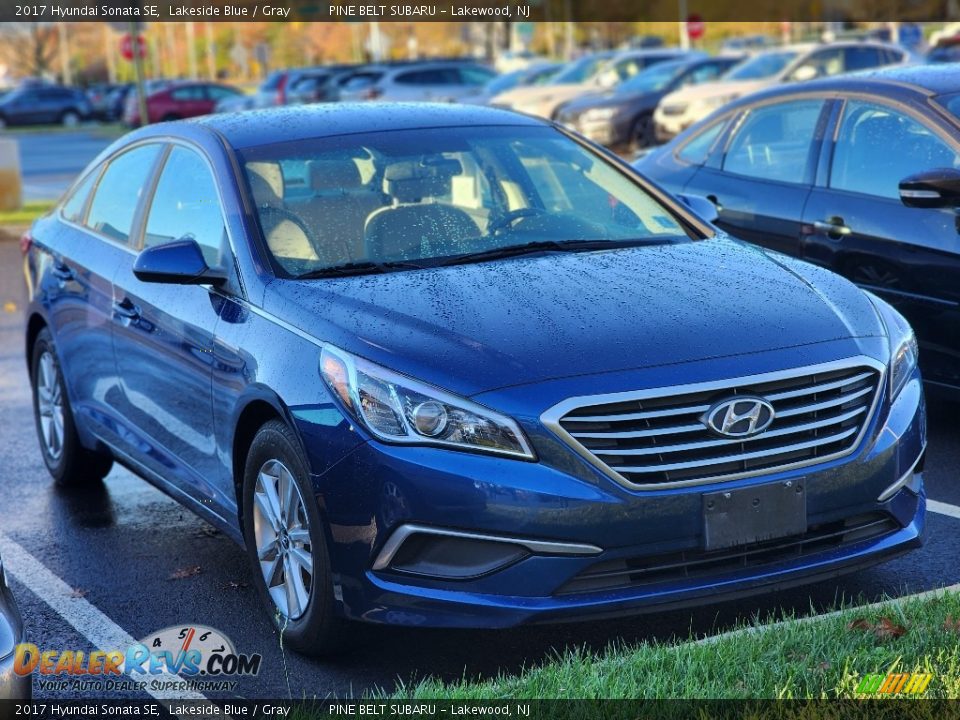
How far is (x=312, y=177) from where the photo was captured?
5.36 metres

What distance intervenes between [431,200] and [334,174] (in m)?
0.37

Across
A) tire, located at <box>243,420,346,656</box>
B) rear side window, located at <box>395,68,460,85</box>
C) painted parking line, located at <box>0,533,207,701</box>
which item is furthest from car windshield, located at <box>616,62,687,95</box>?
tire, located at <box>243,420,346,656</box>

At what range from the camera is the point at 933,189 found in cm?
621

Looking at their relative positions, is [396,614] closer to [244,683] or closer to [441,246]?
[244,683]

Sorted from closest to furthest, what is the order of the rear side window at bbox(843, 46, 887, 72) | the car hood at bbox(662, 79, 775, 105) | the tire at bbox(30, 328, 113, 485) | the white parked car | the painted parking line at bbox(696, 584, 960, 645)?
1. the painted parking line at bbox(696, 584, 960, 645)
2. the tire at bbox(30, 328, 113, 485)
3. the white parked car
4. the car hood at bbox(662, 79, 775, 105)
5. the rear side window at bbox(843, 46, 887, 72)

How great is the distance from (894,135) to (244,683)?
4.16m

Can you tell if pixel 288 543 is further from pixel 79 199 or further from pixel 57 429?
pixel 79 199

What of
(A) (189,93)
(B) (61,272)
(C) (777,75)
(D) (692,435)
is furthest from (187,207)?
(A) (189,93)

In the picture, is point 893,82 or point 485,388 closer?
→ point 485,388

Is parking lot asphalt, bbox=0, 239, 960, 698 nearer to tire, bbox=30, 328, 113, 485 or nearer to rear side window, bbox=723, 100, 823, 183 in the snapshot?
tire, bbox=30, 328, 113, 485

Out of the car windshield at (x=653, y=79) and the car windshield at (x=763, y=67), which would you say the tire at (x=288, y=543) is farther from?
the car windshield at (x=653, y=79)

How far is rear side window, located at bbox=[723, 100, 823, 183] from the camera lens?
24.0ft

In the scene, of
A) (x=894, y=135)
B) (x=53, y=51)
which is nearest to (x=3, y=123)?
(x=53, y=51)

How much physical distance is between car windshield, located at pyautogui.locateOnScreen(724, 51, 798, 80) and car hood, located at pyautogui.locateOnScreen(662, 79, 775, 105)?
16.2 inches
